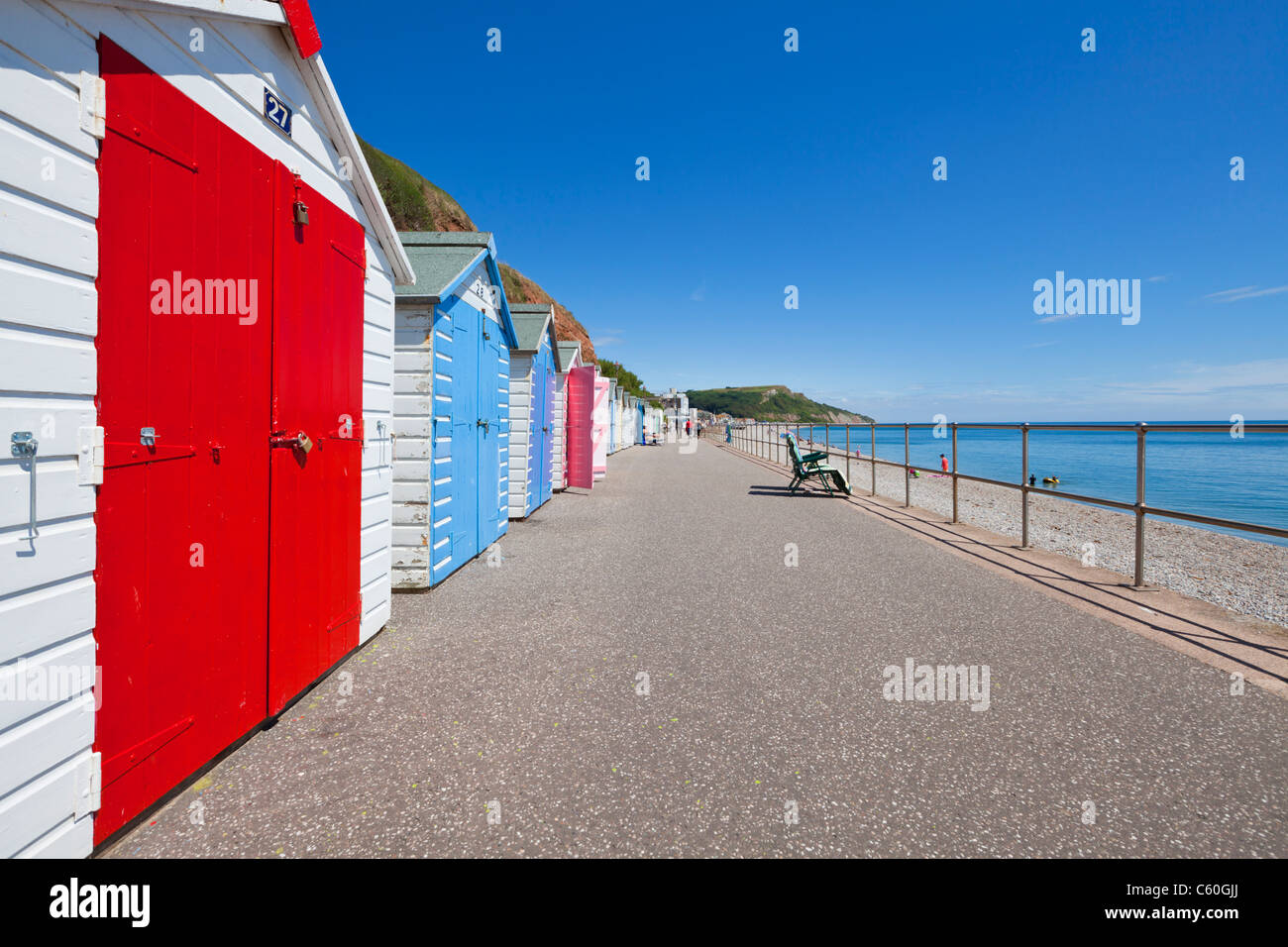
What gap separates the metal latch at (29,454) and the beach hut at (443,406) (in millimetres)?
3347

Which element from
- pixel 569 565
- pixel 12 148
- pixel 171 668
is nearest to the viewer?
pixel 12 148

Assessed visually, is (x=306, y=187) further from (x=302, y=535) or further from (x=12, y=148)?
(x=302, y=535)

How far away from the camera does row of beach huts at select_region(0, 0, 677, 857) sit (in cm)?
175

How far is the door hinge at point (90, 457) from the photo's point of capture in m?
1.89

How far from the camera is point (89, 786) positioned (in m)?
1.95

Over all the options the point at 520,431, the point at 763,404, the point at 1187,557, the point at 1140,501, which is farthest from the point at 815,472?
the point at 763,404

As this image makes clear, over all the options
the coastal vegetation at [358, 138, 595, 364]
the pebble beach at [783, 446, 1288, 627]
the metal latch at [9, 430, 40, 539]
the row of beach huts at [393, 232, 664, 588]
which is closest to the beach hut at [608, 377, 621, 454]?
the coastal vegetation at [358, 138, 595, 364]

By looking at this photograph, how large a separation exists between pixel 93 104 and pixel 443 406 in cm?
377

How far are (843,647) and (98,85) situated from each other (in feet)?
14.9

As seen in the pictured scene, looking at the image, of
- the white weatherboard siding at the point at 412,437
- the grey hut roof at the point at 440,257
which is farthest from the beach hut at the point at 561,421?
the white weatherboard siding at the point at 412,437

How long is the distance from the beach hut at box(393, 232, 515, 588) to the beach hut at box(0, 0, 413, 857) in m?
1.86

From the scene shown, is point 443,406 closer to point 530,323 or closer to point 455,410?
point 455,410
